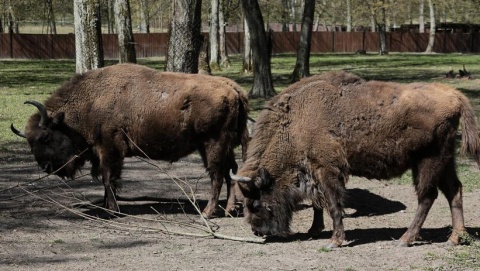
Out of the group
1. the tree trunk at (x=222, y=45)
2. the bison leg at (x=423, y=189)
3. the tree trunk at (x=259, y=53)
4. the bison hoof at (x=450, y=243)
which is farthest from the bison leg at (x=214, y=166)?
the tree trunk at (x=222, y=45)

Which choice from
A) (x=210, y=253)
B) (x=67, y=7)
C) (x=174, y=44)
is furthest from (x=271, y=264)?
(x=67, y=7)

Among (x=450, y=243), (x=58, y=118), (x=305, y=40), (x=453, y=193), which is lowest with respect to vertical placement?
(x=450, y=243)

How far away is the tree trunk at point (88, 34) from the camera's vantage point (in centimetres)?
1482

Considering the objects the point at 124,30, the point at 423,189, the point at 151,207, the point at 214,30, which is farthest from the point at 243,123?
the point at 214,30

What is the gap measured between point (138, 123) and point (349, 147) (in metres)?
2.93

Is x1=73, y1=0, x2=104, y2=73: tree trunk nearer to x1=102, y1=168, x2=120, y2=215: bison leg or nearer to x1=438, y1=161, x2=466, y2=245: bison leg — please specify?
x1=102, y1=168, x2=120, y2=215: bison leg

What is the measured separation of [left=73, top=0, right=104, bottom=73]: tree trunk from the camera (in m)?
14.8

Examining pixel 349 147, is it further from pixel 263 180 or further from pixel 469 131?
pixel 469 131

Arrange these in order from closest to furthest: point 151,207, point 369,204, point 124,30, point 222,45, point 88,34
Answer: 1. point 151,207
2. point 369,204
3. point 88,34
4. point 124,30
5. point 222,45

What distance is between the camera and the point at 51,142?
9.71 meters

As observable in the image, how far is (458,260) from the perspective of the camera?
24.1ft

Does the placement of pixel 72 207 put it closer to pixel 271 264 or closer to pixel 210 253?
pixel 210 253

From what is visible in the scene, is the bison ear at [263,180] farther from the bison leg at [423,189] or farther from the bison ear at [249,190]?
the bison leg at [423,189]

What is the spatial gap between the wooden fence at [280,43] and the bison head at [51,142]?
4073 cm
